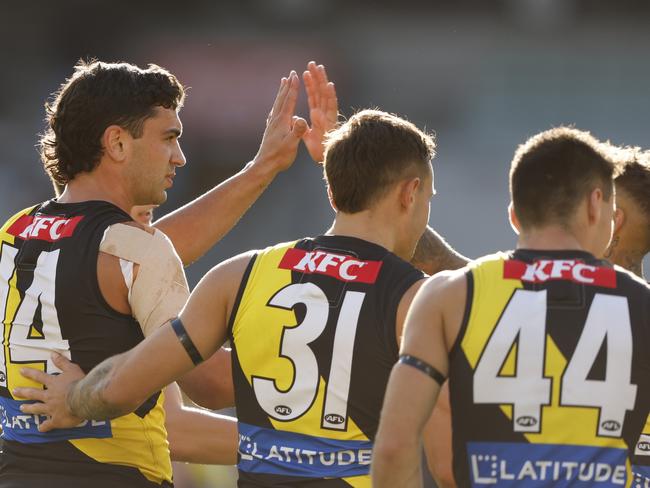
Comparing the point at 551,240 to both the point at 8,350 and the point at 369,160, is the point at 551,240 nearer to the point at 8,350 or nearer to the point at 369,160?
the point at 369,160

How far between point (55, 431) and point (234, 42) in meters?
15.2

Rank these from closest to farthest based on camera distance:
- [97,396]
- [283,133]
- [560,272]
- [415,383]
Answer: [415,383] → [560,272] → [97,396] → [283,133]

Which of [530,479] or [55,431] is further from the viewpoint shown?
[55,431]

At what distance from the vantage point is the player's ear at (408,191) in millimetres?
3707

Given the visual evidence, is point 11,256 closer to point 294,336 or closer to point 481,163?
point 294,336

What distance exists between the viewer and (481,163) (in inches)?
693

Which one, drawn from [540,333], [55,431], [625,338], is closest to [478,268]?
[540,333]

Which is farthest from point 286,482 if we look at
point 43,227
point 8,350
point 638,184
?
point 638,184

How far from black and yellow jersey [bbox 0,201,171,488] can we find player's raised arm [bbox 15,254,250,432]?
20 cm

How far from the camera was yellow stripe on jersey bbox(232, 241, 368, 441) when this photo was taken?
3.43 meters

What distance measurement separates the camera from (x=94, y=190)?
4133 millimetres

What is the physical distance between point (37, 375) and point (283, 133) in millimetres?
1966

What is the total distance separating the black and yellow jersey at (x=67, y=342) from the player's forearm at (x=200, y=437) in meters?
0.75

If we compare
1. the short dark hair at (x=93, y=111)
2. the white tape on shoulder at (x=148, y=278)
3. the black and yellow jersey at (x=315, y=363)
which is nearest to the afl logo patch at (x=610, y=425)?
the black and yellow jersey at (x=315, y=363)
